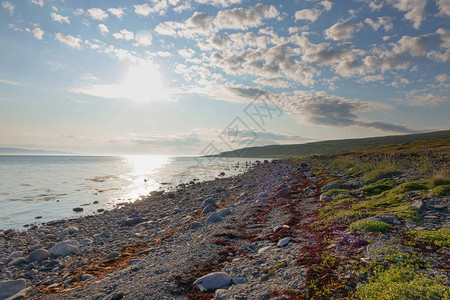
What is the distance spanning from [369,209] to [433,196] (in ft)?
10.6

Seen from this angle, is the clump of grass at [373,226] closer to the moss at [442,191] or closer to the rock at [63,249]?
the moss at [442,191]

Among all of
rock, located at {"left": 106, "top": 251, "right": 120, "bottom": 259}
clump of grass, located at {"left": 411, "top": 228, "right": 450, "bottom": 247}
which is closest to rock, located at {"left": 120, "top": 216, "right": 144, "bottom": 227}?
rock, located at {"left": 106, "top": 251, "right": 120, "bottom": 259}

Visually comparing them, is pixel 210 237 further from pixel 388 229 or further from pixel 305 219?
pixel 388 229

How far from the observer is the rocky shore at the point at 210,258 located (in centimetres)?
572

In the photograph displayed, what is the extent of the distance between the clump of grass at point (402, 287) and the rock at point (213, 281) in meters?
3.40

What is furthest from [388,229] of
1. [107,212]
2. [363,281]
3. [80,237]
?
[107,212]

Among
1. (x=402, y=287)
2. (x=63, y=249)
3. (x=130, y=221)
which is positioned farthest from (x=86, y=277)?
(x=402, y=287)

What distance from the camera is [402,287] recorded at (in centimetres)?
416

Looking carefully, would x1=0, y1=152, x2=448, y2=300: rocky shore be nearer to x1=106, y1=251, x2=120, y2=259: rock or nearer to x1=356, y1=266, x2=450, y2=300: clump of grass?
x1=106, y1=251, x2=120, y2=259: rock

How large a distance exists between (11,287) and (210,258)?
776 cm

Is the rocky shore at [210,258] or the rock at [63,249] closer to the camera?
the rocky shore at [210,258]

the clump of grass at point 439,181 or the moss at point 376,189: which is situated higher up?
the clump of grass at point 439,181

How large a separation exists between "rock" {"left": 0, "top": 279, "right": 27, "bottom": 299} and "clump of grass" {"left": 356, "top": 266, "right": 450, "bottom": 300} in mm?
11636

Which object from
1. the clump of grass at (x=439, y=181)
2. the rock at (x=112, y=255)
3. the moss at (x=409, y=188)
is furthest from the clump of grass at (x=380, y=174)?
the rock at (x=112, y=255)
